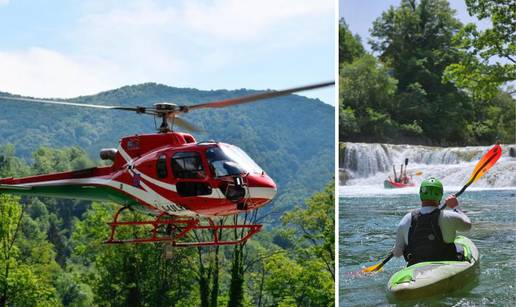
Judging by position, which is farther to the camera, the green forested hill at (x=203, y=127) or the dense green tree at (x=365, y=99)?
the green forested hill at (x=203, y=127)

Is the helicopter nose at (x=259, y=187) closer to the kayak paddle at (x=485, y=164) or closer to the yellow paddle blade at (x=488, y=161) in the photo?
the kayak paddle at (x=485, y=164)

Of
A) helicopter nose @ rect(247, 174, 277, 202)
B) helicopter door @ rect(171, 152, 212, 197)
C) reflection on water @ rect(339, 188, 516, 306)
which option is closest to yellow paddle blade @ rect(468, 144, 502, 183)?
reflection on water @ rect(339, 188, 516, 306)

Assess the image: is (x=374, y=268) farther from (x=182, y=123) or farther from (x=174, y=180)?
(x=174, y=180)

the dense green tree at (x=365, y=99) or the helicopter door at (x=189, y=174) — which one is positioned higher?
the dense green tree at (x=365, y=99)

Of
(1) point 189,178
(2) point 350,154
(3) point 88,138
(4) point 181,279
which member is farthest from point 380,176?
(3) point 88,138

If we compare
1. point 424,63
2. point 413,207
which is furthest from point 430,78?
point 413,207

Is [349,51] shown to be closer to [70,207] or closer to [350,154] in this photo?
[350,154]

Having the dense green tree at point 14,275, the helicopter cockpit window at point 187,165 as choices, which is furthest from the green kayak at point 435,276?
the dense green tree at point 14,275
